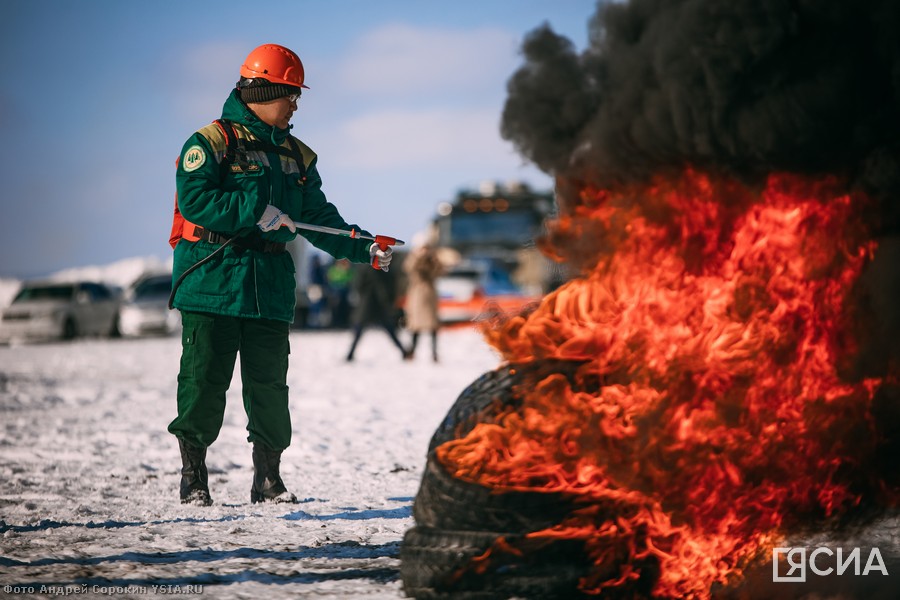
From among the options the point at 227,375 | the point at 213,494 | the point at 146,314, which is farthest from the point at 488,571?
the point at 146,314

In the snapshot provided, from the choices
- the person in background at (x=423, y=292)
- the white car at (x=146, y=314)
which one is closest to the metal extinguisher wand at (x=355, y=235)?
the person in background at (x=423, y=292)

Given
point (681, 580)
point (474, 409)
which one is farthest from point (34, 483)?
point (681, 580)

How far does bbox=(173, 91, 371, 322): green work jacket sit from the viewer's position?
16.7ft

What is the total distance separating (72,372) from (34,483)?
9.37 metres

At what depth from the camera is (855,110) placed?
3494 millimetres

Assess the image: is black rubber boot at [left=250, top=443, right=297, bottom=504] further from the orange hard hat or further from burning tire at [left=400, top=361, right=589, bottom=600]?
burning tire at [left=400, top=361, right=589, bottom=600]

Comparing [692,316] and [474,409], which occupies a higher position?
[692,316]

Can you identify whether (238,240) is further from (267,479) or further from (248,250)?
(267,479)

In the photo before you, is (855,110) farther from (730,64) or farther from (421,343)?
(421,343)

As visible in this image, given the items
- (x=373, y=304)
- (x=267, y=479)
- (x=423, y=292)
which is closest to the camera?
(x=267, y=479)

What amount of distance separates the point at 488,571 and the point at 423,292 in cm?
1320

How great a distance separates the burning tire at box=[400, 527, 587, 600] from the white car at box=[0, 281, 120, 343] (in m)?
22.4

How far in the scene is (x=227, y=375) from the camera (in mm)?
5492

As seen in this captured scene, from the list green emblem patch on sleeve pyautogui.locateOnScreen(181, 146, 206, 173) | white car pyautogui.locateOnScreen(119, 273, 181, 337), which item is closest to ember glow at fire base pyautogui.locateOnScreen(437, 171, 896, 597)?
green emblem patch on sleeve pyautogui.locateOnScreen(181, 146, 206, 173)
